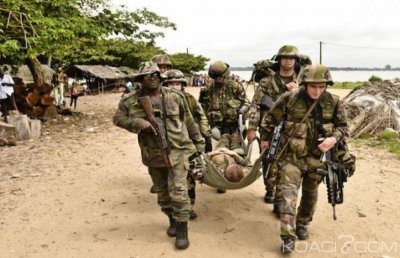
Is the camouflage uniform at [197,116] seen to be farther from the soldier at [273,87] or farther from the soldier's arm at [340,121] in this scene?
the soldier's arm at [340,121]

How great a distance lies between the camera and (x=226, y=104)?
5453mm

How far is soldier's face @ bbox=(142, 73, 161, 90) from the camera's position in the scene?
381 centimetres

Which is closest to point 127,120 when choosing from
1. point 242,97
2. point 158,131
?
point 158,131

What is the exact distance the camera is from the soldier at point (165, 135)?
3809 millimetres

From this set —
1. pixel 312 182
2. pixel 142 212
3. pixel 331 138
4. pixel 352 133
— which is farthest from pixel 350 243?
pixel 352 133

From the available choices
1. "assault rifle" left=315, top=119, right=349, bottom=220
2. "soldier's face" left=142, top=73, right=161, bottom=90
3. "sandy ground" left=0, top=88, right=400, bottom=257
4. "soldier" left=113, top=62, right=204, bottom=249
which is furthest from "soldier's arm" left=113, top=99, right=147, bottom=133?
"assault rifle" left=315, top=119, right=349, bottom=220

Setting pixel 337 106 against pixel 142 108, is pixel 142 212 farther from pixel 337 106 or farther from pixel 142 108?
pixel 337 106

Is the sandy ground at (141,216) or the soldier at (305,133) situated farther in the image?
the sandy ground at (141,216)

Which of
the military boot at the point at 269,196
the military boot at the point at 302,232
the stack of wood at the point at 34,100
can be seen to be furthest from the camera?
the stack of wood at the point at 34,100

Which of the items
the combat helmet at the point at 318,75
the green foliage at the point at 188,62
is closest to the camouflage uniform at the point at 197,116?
the combat helmet at the point at 318,75

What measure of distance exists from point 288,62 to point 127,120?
1911 mm

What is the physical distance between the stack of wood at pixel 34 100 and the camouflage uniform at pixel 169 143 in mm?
9172

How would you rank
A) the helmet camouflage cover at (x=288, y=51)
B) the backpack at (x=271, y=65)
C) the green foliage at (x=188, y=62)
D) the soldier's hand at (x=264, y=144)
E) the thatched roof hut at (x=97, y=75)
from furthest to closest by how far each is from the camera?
1. the green foliage at (x=188, y=62)
2. the thatched roof hut at (x=97, y=75)
3. the backpack at (x=271, y=65)
4. the helmet camouflage cover at (x=288, y=51)
5. the soldier's hand at (x=264, y=144)

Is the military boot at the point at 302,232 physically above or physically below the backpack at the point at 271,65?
below
